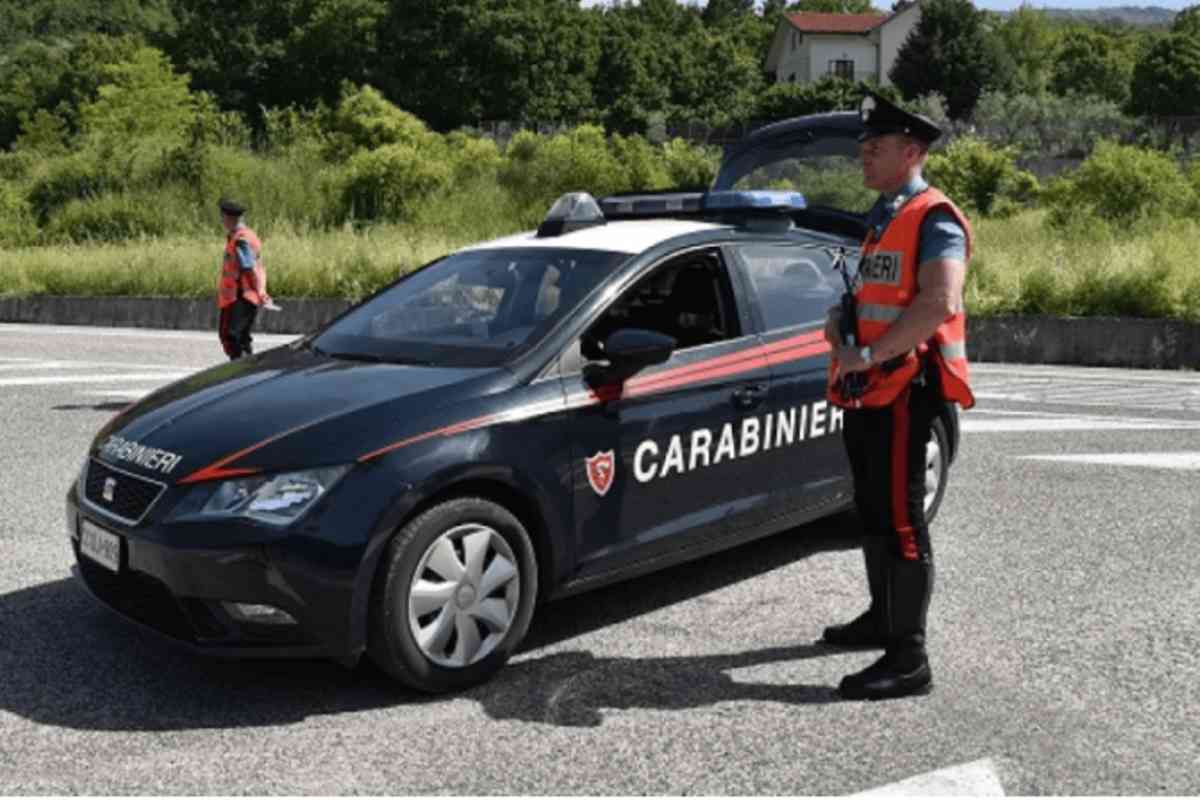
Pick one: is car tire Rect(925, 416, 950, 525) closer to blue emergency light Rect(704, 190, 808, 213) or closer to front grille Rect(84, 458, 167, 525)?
blue emergency light Rect(704, 190, 808, 213)

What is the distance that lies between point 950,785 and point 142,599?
250 cm

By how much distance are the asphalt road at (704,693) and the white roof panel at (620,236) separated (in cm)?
141

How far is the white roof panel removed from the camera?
5418 millimetres

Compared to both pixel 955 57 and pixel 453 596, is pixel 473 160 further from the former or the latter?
pixel 955 57

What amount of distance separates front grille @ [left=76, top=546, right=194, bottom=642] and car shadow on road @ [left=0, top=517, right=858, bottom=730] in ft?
0.80

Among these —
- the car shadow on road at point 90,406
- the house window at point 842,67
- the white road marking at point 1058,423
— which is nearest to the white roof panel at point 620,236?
the white road marking at point 1058,423

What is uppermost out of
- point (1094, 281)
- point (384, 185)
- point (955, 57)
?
point (955, 57)

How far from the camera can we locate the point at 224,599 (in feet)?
13.7

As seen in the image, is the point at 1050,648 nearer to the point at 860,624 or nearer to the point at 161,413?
the point at 860,624

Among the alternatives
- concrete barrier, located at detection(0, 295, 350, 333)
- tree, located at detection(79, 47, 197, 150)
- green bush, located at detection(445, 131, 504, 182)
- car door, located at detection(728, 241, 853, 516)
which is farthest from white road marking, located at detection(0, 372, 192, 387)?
tree, located at detection(79, 47, 197, 150)

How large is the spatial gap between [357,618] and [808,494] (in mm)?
2222

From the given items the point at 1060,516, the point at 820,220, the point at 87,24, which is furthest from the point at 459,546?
the point at 87,24

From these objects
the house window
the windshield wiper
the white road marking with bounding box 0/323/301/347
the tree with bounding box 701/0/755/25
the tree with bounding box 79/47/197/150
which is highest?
the tree with bounding box 701/0/755/25

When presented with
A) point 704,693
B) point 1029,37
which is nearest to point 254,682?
point 704,693
